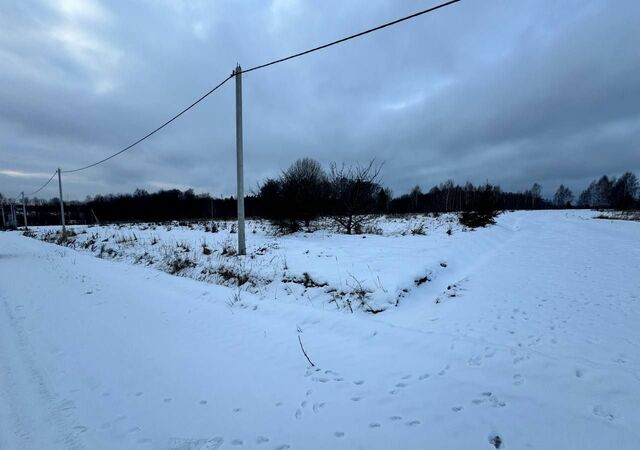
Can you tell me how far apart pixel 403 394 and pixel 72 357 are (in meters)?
4.18

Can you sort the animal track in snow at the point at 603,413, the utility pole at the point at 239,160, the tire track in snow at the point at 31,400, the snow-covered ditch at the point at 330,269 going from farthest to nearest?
the utility pole at the point at 239,160 → the snow-covered ditch at the point at 330,269 → the animal track in snow at the point at 603,413 → the tire track in snow at the point at 31,400

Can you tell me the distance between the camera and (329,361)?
378 cm

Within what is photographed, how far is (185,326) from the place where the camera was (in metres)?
4.94

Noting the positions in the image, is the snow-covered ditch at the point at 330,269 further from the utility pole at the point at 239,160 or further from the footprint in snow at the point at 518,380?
the footprint in snow at the point at 518,380

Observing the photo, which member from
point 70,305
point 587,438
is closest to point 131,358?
point 70,305

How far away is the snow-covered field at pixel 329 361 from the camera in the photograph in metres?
2.54

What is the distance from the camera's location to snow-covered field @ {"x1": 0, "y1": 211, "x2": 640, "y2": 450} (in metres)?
2.54

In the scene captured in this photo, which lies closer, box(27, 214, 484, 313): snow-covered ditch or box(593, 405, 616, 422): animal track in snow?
box(593, 405, 616, 422): animal track in snow

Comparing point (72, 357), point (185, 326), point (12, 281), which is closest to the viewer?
point (72, 357)

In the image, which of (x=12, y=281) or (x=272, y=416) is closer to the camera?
(x=272, y=416)

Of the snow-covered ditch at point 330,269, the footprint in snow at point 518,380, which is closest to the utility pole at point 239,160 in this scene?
the snow-covered ditch at point 330,269

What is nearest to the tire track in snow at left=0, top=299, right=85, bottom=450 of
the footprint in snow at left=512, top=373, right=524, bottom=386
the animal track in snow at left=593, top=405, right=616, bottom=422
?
the footprint in snow at left=512, top=373, right=524, bottom=386

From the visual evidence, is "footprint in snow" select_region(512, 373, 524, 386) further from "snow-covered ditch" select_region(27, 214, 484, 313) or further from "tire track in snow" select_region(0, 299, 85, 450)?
"tire track in snow" select_region(0, 299, 85, 450)

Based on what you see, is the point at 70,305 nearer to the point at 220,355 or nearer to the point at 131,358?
the point at 131,358
